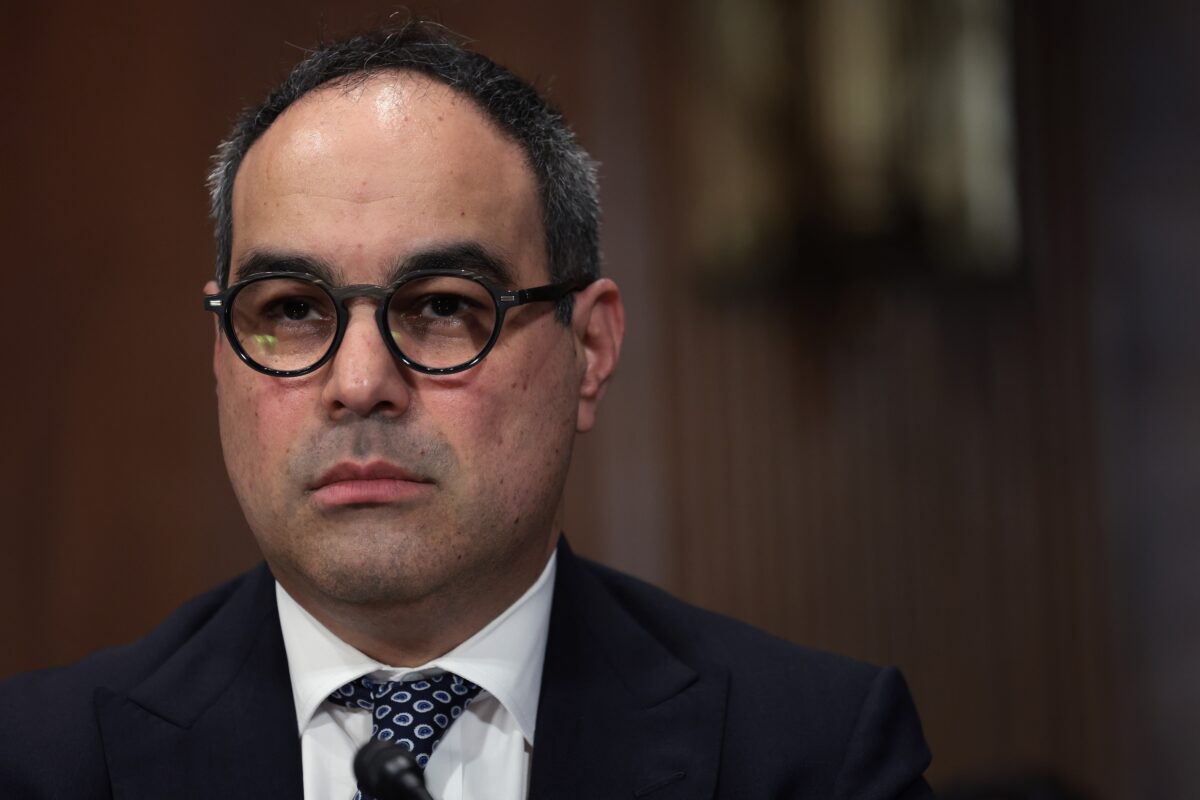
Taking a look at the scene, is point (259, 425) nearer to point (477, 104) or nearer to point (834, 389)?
point (477, 104)

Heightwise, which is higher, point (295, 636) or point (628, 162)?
point (628, 162)

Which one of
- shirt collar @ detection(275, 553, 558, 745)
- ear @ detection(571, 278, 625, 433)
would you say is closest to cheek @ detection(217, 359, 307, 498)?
shirt collar @ detection(275, 553, 558, 745)

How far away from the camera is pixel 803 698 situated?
6.32ft

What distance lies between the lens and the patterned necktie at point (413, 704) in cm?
171

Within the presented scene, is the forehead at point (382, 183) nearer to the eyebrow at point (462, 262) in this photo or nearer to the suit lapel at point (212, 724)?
the eyebrow at point (462, 262)

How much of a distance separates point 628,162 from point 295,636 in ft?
5.69

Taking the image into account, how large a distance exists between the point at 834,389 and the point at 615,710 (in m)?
1.69

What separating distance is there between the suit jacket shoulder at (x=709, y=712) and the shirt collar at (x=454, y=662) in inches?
1.4

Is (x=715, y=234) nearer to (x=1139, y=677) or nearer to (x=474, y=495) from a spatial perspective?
(x=1139, y=677)

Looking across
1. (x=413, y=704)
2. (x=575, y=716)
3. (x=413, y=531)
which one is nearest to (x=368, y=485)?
(x=413, y=531)

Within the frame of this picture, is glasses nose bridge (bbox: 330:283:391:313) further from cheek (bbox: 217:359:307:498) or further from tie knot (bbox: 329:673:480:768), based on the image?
tie knot (bbox: 329:673:480:768)

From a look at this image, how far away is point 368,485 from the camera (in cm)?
162

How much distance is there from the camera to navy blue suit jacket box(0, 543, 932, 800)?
172 cm

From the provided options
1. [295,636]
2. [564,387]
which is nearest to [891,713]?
[564,387]
